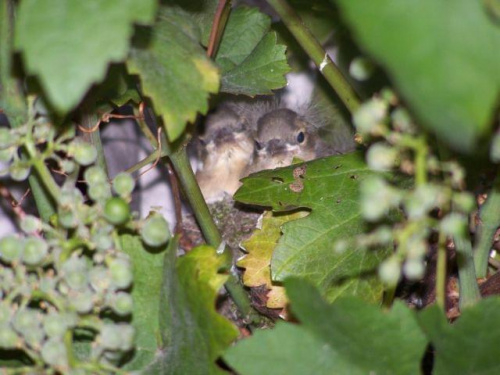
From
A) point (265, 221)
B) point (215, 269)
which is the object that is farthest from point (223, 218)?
point (215, 269)

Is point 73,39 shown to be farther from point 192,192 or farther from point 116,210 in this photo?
point 192,192

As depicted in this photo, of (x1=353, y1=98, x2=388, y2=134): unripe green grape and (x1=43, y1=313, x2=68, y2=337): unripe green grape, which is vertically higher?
(x1=353, y1=98, x2=388, y2=134): unripe green grape

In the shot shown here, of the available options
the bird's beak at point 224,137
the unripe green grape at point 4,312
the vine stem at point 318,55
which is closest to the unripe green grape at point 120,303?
the unripe green grape at point 4,312

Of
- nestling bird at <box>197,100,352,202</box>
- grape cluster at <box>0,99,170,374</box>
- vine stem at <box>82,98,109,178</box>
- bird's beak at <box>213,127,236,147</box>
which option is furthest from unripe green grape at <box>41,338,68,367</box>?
bird's beak at <box>213,127,236,147</box>

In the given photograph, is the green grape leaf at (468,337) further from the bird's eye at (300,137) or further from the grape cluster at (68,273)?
the bird's eye at (300,137)

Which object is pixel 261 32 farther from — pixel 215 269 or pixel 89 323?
pixel 89 323

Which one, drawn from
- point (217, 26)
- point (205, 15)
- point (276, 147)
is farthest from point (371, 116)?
point (276, 147)

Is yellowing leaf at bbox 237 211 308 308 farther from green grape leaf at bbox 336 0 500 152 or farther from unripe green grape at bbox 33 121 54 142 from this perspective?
green grape leaf at bbox 336 0 500 152
